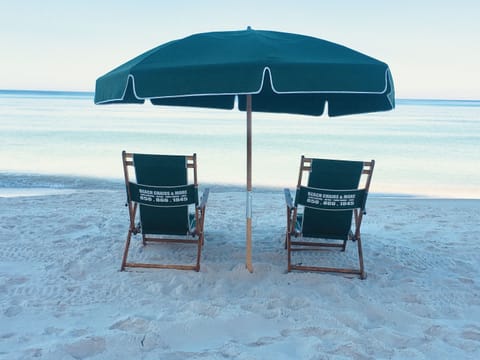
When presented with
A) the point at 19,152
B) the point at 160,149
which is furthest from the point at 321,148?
the point at 19,152

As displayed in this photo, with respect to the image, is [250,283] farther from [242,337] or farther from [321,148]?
[321,148]

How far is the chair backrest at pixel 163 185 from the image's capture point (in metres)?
3.45

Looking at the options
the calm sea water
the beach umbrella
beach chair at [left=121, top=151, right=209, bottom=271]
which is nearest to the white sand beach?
beach chair at [left=121, top=151, right=209, bottom=271]

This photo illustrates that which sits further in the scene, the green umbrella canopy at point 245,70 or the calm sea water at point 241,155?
the calm sea water at point 241,155

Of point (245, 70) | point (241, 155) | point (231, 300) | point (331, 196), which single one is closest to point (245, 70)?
point (245, 70)

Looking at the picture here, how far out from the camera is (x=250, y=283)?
327 centimetres

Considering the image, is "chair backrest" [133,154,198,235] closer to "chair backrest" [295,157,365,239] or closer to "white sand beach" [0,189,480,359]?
"white sand beach" [0,189,480,359]

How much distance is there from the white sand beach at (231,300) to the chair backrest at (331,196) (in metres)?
0.38

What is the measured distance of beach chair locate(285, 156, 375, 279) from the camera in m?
3.39

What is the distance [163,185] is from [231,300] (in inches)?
43.2

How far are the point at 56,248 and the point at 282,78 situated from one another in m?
2.77

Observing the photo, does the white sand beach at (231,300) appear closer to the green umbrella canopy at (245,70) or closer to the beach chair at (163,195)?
the beach chair at (163,195)

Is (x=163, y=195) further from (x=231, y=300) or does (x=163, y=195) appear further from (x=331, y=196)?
(x=331, y=196)

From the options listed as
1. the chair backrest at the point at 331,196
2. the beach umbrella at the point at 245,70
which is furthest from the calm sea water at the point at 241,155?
the beach umbrella at the point at 245,70
